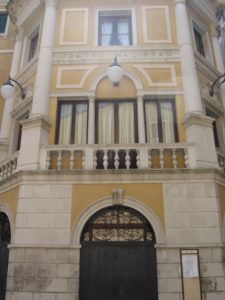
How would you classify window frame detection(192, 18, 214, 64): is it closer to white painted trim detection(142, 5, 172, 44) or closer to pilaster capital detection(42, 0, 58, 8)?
white painted trim detection(142, 5, 172, 44)

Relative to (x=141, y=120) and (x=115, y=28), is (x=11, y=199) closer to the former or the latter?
(x=141, y=120)

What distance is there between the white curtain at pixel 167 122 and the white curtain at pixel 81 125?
8.49 feet

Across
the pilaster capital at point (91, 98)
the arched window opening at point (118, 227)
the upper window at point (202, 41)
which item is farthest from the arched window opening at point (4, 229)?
the upper window at point (202, 41)

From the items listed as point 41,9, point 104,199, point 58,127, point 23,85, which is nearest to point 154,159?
point 104,199

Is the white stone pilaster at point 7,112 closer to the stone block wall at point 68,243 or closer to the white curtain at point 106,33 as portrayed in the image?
the stone block wall at point 68,243

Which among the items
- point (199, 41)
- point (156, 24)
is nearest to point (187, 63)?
point (156, 24)

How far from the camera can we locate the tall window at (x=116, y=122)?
10.7 m

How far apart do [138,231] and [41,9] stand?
9911 millimetres

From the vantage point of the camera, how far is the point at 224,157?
1041cm

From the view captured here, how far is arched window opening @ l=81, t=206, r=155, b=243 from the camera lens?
Result: 8.72 m

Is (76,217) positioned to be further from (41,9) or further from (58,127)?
(41,9)

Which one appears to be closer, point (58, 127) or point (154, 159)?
point (154, 159)

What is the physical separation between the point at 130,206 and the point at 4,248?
3.95 metres

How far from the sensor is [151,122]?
35.9ft
